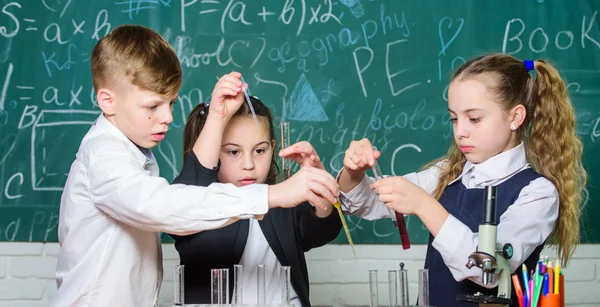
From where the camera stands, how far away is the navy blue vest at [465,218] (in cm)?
183

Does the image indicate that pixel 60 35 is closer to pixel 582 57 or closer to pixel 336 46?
pixel 336 46

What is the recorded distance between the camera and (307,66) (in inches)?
120

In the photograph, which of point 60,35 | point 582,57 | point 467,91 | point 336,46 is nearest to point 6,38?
point 60,35

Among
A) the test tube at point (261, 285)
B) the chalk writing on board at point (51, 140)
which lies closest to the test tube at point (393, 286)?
the test tube at point (261, 285)

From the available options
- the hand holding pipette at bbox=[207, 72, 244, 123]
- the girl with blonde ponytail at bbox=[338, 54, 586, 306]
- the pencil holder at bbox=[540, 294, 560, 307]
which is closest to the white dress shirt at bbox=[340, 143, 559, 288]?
the girl with blonde ponytail at bbox=[338, 54, 586, 306]

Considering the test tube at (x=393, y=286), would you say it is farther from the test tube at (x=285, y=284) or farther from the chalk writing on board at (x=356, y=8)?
the chalk writing on board at (x=356, y=8)

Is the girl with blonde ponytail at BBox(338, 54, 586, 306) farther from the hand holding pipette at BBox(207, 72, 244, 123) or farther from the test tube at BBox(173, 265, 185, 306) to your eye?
the test tube at BBox(173, 265, 185, 306)

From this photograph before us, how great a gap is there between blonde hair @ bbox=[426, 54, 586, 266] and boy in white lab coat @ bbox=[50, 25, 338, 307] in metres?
0.61

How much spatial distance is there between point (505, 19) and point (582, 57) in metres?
0.35

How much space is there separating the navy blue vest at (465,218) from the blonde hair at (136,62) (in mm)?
802

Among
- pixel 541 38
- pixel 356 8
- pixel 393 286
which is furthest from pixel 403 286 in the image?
pixel 541 38

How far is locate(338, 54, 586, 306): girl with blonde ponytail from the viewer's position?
1.77m

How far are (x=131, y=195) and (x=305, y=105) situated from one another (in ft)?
5.14

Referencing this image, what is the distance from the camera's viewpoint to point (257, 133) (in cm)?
204
